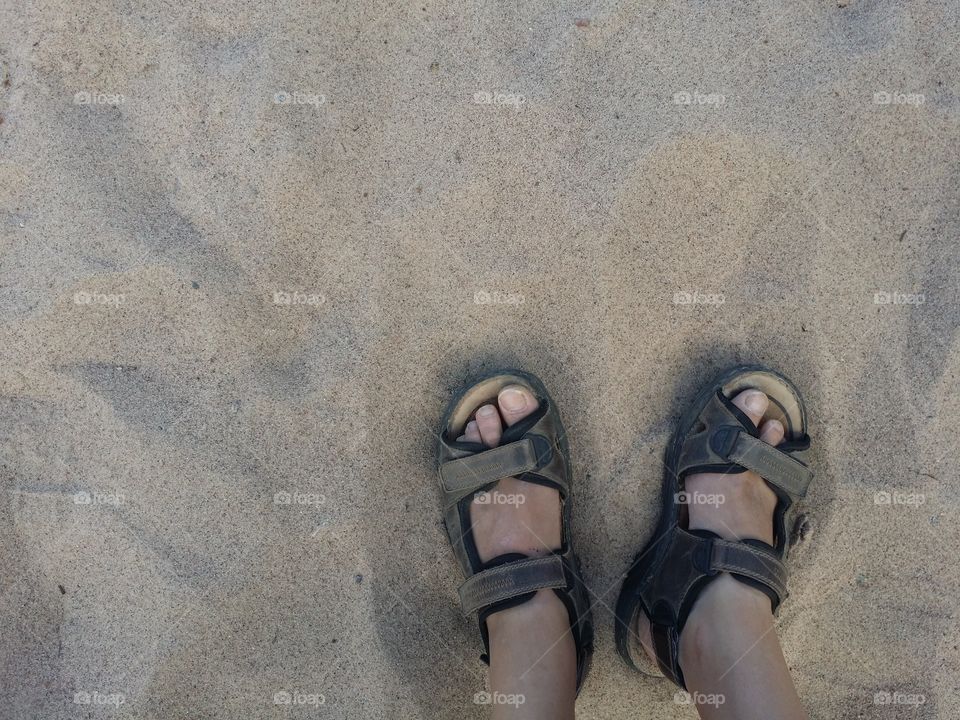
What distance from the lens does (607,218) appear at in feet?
6.57

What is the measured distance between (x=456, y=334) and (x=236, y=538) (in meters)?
0.87

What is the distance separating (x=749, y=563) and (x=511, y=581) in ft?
2.12

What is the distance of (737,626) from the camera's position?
5.86 feet

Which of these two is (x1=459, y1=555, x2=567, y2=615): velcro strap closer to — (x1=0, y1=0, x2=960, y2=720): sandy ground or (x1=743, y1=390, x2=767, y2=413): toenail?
(x1=0, y1=0, x2=960, y2=720): sandy ground

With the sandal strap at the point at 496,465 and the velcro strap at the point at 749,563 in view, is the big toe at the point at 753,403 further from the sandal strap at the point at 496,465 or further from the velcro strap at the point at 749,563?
the sandal strap at the point at 496,465

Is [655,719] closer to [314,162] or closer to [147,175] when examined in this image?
[314,162]

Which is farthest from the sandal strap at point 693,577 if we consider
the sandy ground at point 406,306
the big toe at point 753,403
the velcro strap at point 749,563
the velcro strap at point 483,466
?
the velcro strap at point 483,466

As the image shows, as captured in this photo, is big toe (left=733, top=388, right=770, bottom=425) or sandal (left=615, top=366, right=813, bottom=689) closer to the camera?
sandal (left=615, top=366, right=813, bottom=689)

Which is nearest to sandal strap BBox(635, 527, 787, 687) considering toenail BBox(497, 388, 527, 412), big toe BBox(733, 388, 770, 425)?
big toe BBox(733, 388, 770, 425)

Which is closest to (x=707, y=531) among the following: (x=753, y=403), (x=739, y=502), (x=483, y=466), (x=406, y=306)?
(x=739, y=502)

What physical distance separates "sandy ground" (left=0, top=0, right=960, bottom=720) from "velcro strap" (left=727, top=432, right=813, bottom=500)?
0.51ft

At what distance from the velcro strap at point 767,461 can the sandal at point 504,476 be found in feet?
1.63

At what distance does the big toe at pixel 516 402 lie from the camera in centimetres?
198

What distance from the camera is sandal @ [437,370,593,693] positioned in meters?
1.89
